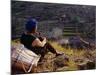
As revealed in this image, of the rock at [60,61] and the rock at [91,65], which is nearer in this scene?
the rock at [60,61]

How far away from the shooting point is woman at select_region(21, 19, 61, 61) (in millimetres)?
2270

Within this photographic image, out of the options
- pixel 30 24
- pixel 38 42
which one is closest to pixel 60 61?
pixel 38 42

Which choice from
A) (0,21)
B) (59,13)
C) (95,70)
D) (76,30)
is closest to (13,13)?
(0,21)

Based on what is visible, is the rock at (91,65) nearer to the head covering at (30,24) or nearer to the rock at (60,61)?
the rock at (60,61)

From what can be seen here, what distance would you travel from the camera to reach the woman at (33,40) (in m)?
2.27

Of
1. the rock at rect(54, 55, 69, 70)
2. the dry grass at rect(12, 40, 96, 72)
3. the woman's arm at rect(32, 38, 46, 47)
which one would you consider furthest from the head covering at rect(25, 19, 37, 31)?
the rock at rect(54, 55, 69, 70)

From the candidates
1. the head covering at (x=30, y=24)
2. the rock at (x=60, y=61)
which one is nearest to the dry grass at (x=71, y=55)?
the rock at (x=60, y=61)

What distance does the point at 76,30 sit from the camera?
7.98ft

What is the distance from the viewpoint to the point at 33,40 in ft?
7.52

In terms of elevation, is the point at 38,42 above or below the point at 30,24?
below

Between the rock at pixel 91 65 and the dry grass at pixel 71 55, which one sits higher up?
the dry grass at pixel 71 55

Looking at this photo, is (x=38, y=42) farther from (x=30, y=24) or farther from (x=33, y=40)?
(x=30, y=24)

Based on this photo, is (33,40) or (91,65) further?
(91,65)
